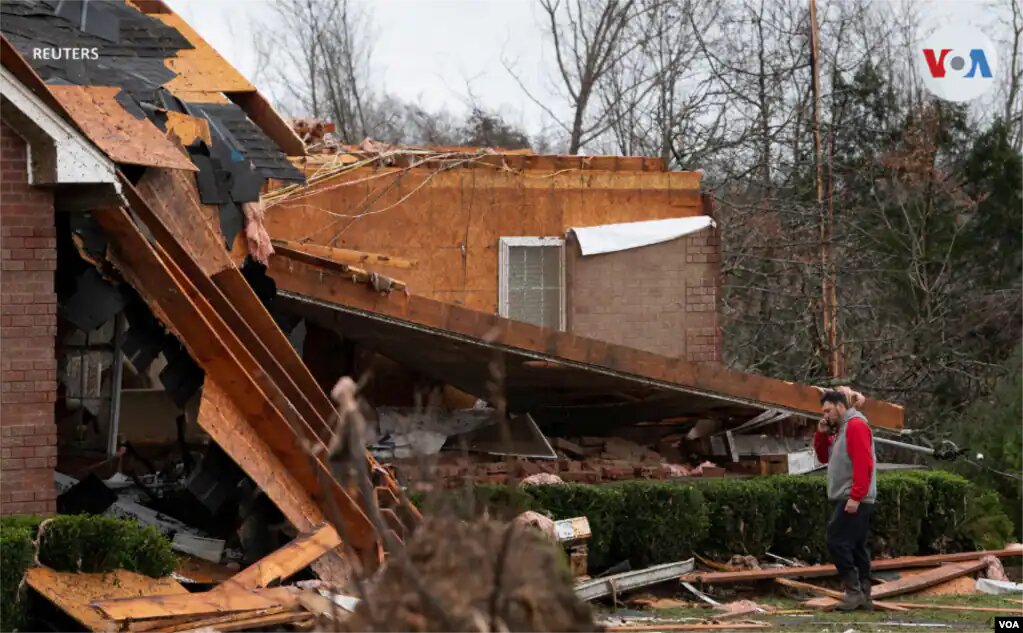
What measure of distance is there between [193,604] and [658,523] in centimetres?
587

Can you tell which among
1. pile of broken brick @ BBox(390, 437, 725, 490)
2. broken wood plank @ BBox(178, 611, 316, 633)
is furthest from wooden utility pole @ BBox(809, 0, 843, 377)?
broken wood plank @ BBox(178, 611, 316, 633)

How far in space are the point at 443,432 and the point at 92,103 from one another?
6427 millimetres

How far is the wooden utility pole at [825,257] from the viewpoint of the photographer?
26625 millimetres

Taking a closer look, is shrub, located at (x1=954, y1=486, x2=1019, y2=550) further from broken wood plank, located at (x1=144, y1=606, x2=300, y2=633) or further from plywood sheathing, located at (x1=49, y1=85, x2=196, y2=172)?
broken wood plank, located at (x1=144, y1=606, x2=300, y2=633)

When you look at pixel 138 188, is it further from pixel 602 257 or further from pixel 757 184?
pixel 757 184

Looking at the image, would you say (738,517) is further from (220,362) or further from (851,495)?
(220,362)

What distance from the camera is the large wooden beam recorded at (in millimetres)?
11508

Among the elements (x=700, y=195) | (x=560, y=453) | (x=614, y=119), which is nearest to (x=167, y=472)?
(x=560, y=453)

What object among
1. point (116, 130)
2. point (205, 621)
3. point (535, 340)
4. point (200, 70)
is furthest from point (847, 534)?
point (200, 70)

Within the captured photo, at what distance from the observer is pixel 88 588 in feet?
33.2

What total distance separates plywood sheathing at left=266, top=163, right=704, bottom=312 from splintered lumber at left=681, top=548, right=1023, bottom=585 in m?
6.04

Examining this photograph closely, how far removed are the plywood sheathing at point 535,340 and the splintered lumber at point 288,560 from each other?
395 cm

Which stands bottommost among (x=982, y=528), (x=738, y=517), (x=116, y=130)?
(x=982, y=528)

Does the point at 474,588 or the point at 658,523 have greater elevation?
the point at 474,588
